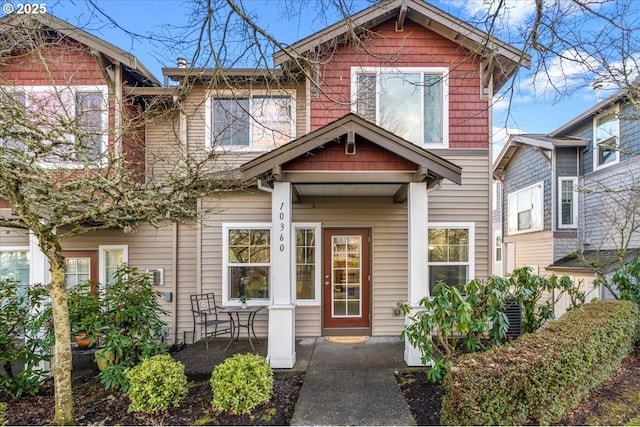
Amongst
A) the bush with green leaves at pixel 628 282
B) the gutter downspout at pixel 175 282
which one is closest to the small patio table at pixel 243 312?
the gutter downspout at pixel 175 282

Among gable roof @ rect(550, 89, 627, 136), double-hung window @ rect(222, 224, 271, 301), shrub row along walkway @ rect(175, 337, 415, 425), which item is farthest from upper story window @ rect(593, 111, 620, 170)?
double-hung window @ rect(222, 224, 271, 301)

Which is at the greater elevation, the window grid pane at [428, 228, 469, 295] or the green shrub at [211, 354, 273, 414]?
the window grid pane at [428, 228, 469, 295]

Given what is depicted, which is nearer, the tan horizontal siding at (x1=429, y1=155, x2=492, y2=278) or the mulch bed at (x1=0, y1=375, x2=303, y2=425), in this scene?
the mulch bed at (x1=0, y1=375, x2=303, y2=425)

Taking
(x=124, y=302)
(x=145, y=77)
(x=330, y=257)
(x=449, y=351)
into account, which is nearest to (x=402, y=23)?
(x=330, y=257)

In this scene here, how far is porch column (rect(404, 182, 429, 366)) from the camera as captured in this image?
17.7 ft

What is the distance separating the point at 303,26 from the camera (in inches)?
155

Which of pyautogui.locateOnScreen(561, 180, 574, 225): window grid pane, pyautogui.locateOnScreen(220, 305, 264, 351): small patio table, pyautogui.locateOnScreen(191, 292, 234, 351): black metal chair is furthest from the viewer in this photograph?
pyautogui.locateOnScreen(561, 180, 574, 225): window grid pane

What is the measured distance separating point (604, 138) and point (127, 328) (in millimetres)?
13390

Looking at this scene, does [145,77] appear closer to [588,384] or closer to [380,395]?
[380,395]

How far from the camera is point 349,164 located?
5402 mm

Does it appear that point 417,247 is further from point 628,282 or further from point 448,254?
point 628,282

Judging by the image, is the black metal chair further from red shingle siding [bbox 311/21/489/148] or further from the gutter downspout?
red shingle siding [bbox 311/21/489/148]

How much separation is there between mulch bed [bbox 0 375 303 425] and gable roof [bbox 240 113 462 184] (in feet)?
10.5

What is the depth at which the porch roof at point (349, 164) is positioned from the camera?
16.9 feet
